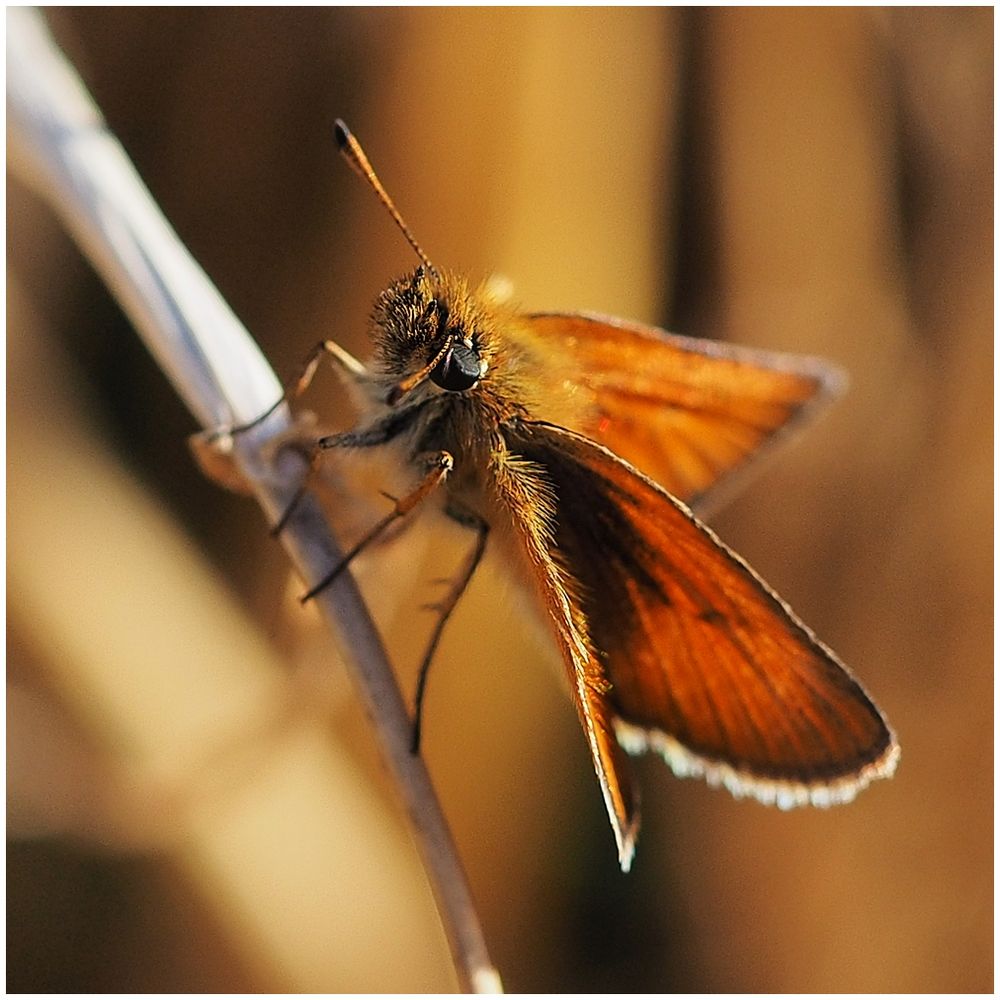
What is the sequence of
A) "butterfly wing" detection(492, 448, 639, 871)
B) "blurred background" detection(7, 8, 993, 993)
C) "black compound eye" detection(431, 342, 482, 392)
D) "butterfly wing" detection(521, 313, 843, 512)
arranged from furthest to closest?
"blurred background" detection(7, 8, 993, 993) < "butterfly wing" detection(521, 313, 843, 512) < "black compound eye" detection(431, 342, 482, 392) < "butterfly wing" detection(492, 448, 639, 871)

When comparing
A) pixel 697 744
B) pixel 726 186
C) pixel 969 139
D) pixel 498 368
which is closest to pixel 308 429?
pixel 498 368

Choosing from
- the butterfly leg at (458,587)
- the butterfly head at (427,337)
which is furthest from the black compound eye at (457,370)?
the butterfly leg at (458,587)

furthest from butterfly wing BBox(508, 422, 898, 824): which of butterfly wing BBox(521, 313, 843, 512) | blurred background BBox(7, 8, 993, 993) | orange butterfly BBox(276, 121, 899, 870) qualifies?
blurred background BBox(7, 8, 993, 993)

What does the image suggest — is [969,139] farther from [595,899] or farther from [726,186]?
[595,899]

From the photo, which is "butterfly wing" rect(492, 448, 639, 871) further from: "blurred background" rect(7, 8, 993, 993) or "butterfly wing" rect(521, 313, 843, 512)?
"blurred background" rect(7, 8, 993, 993)

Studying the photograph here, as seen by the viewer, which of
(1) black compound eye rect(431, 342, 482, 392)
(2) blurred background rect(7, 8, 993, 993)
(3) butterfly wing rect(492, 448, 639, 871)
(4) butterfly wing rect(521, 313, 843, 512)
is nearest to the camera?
(3) butterfly wing rect(492, 448, 639, 871)

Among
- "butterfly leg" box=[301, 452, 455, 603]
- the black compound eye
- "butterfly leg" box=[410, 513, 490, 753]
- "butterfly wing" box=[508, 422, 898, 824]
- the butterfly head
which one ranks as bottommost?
"butterfly wing" box=[508, 422, 898, 824]

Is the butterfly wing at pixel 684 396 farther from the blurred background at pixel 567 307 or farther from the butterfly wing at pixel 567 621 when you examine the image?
the blurred background at pixel 567 307
